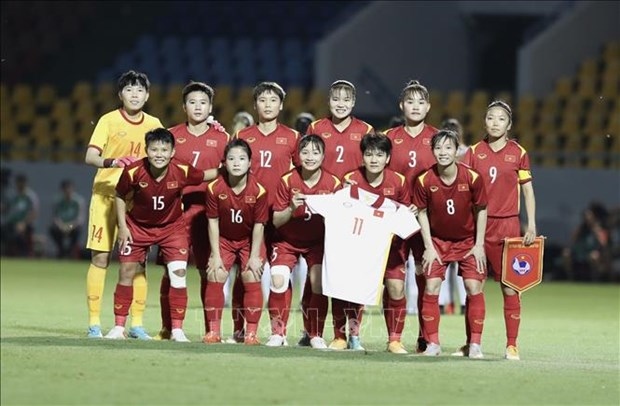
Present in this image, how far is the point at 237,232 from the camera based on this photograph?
11.1m

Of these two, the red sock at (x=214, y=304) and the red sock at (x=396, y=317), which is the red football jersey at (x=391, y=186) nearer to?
the red sock at (x=396, y=317)

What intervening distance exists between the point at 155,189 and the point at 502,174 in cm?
241

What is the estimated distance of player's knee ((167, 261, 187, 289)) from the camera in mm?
11141

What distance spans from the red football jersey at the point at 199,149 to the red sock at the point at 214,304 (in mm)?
739

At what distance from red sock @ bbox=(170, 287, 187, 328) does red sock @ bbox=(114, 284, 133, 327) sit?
0.35 meters

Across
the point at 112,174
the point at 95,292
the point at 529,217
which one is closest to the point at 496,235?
the point at 529,217

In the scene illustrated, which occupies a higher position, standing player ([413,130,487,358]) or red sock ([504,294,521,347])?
standing player ([413,130,487,358])

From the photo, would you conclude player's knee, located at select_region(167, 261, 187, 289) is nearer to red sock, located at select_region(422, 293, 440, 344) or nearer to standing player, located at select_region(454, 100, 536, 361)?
red sock, located at select_region(422, 293, 440, 344)

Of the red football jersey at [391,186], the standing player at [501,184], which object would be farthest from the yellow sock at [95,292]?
the standing player at [501,184]

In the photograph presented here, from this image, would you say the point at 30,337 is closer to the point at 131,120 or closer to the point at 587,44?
the point at 131,120

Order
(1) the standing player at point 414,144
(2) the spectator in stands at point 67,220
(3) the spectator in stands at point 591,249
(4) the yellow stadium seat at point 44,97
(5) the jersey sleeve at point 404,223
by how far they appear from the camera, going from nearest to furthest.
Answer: (5) the jersey sleeve at point 404,223, (1) the standing player at point 414,144, (3) the spectator in stands at point 591,249, (2) the spectator in stands at point 67,220, (4) the yellow stadium seat at point 44,97

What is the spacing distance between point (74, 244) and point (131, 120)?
11.9 m

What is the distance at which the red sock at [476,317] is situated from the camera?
10.7 m

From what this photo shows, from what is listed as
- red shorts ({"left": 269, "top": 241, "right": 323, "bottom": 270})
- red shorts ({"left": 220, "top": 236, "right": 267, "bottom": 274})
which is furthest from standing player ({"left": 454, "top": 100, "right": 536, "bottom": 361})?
red shorts ({"left": 220, "top": 236, "right": 267, "bottom": 274})
